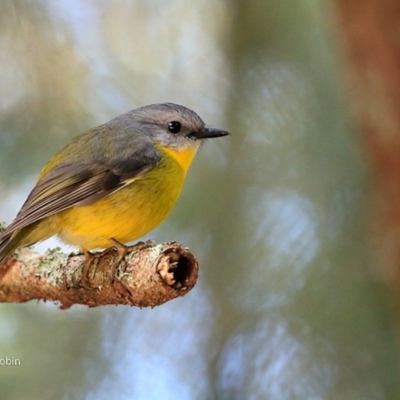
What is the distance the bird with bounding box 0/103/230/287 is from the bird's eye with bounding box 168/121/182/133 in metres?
0.11

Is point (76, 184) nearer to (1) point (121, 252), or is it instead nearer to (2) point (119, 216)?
(2) point (119, 216)

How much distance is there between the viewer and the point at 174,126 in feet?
10.3

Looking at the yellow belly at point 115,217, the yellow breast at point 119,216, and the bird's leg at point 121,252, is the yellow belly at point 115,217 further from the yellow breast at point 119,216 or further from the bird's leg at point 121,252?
the bird's leg at point 121,252

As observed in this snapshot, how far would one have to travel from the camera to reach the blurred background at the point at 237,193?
93.1 inches

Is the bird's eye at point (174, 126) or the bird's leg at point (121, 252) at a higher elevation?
the bird's eye at point (174, 126)

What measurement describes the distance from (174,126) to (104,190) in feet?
2.17

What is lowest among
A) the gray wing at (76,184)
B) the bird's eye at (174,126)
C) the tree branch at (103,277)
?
the tree branch at (103,277)

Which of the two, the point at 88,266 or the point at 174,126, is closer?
the point at 88,266

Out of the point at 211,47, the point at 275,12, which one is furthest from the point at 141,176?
the point at 275,12

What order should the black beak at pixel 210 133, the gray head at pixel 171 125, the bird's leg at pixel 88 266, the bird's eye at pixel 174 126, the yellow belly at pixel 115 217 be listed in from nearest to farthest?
the bird's leg at pixel 88 266
the yellow belly at pixel 115 217
the black beak at pixel 210 133
the gray head at pixel 171 125
the bird's eye at pixel 174 126

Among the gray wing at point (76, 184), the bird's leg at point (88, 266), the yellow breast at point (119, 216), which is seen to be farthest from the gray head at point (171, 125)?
the bird's leg at point (88, 266)

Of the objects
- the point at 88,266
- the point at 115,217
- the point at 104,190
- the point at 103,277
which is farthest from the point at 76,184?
the point at 103,277

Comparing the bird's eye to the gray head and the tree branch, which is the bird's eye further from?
the tree branch

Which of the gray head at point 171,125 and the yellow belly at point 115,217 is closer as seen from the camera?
the yellow belly at point 115,217
